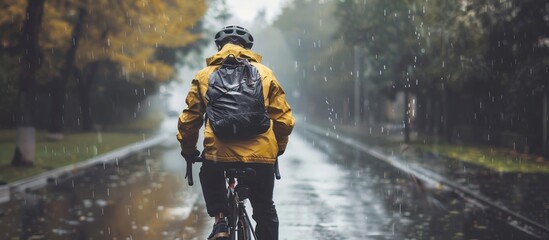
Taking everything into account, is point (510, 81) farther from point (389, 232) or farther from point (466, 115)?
point (389, 232)

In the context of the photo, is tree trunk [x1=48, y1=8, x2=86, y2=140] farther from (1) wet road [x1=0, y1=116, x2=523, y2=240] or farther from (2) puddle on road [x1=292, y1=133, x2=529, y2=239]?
(2) puddle on road [x1=292, y1=133, x2=529, y2=239]

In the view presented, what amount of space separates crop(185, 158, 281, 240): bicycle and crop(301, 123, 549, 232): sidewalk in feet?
18.3

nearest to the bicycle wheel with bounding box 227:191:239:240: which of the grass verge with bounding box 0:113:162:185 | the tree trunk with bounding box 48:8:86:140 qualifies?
the grass verge with bounding box 0:113:162:185

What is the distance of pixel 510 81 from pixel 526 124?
3492 millimetres

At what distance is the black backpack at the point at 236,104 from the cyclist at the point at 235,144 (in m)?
0.06

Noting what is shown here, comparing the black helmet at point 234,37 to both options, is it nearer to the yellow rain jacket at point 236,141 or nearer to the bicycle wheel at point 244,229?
the yellow rain jacket at point 236,141

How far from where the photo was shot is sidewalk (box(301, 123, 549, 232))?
39.1 ft

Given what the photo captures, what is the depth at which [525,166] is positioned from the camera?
2073 cm

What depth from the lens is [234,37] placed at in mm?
5531

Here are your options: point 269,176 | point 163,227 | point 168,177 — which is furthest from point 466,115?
point 269,176

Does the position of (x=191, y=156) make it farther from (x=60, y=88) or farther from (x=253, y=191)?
(x=60, y=88)

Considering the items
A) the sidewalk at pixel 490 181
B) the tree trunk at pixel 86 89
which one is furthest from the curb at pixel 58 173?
the tree trunk at pixel 86 89

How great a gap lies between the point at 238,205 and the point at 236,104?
→ 0.71m

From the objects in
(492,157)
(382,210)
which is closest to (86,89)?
(492,157)
